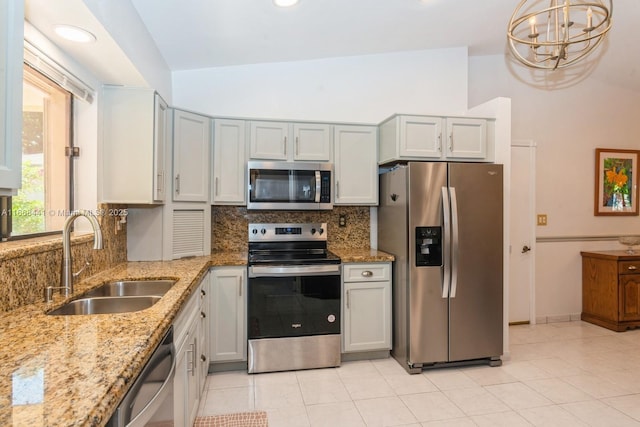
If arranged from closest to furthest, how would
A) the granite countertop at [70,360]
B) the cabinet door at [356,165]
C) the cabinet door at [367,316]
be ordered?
the granite countertop at [70,360] < the cabinet door at [367,316] < the cabinet door at [356,165]

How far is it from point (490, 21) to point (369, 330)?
2.90 m

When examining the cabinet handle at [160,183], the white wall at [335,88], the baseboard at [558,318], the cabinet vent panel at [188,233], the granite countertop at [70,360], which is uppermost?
the white wall at [335,88]

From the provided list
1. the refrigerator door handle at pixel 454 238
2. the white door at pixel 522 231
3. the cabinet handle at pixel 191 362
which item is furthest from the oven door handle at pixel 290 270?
the white door at pixel 522 231

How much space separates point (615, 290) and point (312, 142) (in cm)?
365

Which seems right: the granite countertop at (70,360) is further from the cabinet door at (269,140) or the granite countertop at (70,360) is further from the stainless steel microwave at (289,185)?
the cabinet door at (269,140)

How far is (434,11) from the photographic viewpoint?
280 centimetres

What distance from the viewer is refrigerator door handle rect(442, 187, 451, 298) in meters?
2.78

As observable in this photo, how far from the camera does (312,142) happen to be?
319cm

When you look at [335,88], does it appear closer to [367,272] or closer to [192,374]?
Answer: [367,272]

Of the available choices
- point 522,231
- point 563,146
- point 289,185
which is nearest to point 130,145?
point 289,185

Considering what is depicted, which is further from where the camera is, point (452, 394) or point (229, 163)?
point (229, 163)

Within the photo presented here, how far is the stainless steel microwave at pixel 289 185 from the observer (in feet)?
9.93

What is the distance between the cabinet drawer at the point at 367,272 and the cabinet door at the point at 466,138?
1.14 m

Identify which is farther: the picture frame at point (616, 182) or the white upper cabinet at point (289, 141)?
the picture frame at point (616, 182)
